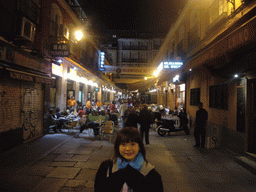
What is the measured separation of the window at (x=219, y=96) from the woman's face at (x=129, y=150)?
6.62 m

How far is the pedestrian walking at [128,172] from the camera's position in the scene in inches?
63.4

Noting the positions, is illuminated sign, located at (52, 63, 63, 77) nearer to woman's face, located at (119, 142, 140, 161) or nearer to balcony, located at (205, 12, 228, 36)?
balcony, located at (205, 12, 228, 36)

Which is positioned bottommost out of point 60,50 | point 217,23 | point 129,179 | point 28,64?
point 129,179

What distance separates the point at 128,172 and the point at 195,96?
1065cm

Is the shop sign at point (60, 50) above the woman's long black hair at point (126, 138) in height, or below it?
above

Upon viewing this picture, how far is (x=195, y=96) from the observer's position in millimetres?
11398

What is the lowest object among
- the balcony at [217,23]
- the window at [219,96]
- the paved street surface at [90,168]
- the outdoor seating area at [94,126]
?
the paved street surface at [90,168]

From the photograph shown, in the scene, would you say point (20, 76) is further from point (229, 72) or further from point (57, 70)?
point (229, 72)

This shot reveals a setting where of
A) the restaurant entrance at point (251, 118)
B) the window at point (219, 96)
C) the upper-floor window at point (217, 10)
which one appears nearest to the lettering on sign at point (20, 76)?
the restaurant entrance at point (251, 118)

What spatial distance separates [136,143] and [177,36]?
1709 cm

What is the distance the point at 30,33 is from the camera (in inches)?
286

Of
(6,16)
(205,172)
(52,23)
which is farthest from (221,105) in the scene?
(52,23)

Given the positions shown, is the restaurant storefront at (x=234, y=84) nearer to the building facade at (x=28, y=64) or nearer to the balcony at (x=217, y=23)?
the balcony at (x=217, y=23)

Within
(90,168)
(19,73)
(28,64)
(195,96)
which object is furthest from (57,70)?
(195,96)
